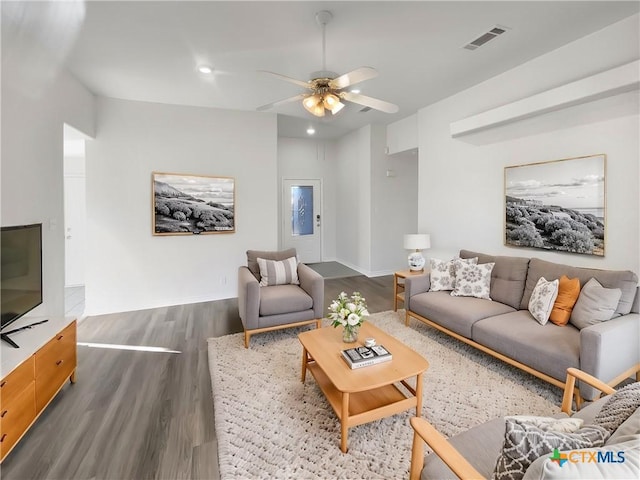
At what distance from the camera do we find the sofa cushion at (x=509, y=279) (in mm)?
3057

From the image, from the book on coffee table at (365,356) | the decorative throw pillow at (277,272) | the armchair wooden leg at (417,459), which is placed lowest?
the armchair wooden leg at (417,459)

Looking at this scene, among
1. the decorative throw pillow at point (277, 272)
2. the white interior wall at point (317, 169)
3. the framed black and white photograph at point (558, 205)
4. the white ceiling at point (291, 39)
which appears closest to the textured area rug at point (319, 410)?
the decorative throw pillow at point (277, 272)

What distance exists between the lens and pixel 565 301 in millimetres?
2539

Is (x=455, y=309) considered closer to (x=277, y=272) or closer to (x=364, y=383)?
(x=364, y=383)

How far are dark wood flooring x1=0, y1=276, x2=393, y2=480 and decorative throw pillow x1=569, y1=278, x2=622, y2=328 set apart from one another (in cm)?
278

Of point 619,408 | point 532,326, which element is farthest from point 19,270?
point 532,326

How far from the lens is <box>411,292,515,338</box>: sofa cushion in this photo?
284cm

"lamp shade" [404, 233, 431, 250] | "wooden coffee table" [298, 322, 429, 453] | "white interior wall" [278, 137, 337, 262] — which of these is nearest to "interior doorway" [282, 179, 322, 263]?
"white interior wall" [278, 137, 337, 262]

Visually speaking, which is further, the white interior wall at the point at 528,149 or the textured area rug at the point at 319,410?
the white interior wall at the point at 528,149

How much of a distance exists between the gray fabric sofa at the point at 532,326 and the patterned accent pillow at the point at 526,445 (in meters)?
1.41

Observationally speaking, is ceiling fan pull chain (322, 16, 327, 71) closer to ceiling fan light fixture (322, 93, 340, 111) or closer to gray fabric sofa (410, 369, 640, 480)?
ceiling fan light fixture (322, 93, 340, 111)

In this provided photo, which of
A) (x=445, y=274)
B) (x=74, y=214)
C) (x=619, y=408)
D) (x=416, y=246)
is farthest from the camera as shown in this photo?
(x=74, y=214)

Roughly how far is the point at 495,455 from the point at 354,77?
7.80 ft

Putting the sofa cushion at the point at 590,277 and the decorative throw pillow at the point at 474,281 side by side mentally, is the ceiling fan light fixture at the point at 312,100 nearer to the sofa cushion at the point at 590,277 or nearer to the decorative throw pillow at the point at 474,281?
the decorative throw pillow at the point at 474,281
